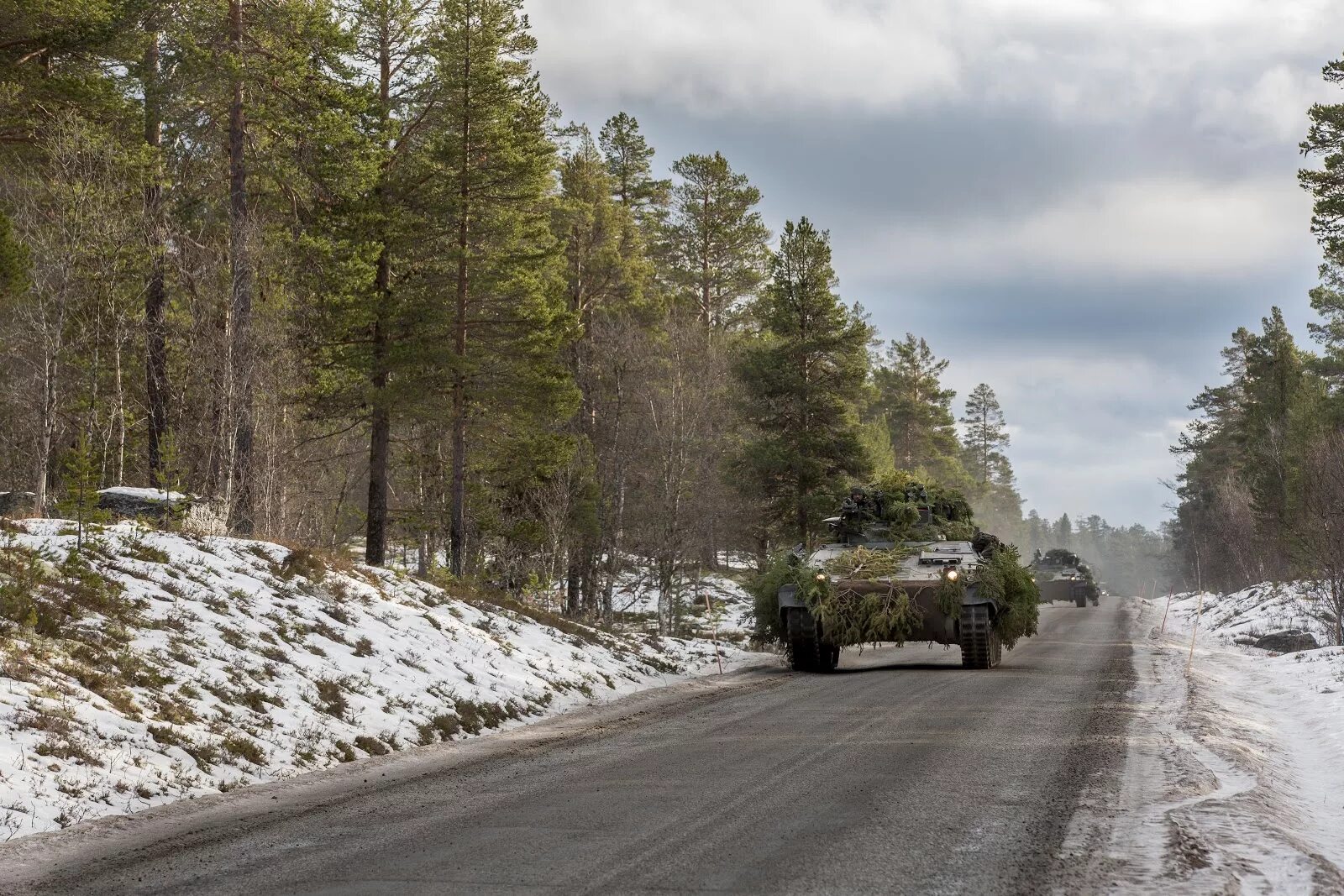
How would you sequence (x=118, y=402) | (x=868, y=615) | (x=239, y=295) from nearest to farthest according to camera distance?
(x=868, y=615)
(x=239, y=295)
(x=118, y=402)

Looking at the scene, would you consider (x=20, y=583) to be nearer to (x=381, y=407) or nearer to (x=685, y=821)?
(x=685, y=821)

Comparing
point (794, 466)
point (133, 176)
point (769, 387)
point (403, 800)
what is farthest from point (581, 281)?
point (403, 800)

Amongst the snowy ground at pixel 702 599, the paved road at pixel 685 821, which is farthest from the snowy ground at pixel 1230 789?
the snowy ground at pixel 702 599

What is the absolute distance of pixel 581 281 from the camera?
33594mm

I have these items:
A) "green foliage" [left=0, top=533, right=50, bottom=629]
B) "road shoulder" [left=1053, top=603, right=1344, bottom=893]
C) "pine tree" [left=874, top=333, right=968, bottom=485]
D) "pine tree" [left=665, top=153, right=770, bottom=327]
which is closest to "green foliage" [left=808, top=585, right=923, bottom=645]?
"road shoulder" [left=1053, top=603, right=1344, bottom=893]

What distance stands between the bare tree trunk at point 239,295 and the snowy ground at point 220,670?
398cm

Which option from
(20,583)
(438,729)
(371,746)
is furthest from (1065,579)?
(20,583)

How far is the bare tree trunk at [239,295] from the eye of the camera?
1908 centimetres

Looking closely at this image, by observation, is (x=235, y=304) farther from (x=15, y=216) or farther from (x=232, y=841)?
(x=232, y=841)

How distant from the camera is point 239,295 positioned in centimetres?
1925

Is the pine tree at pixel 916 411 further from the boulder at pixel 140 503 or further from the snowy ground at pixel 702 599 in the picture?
the boulder at pixel 140 503

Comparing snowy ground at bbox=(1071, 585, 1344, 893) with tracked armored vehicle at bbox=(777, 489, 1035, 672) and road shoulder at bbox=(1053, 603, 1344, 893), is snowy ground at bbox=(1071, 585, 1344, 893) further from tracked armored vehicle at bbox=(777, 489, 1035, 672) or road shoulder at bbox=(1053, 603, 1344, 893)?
tracked armored vehicle at bbox=(777, 489, 1035, 672)

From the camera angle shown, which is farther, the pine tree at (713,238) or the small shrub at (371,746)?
the pine tree at (713,238)

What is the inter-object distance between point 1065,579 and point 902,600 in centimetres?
3683
